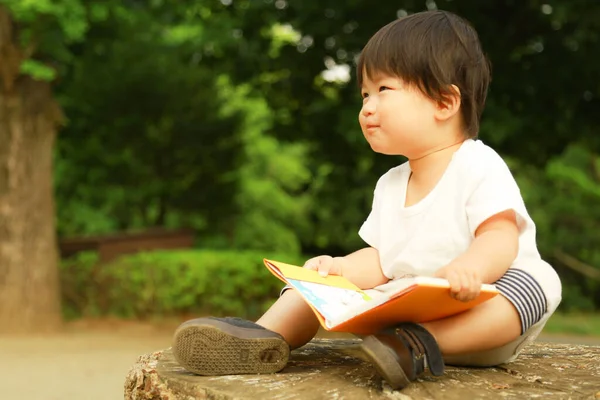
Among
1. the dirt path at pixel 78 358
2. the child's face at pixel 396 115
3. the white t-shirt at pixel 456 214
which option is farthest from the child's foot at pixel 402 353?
the dirt path at pixel 78 358

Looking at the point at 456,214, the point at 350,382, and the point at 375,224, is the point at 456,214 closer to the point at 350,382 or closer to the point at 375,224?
the point at 375,224

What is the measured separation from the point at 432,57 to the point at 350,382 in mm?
880

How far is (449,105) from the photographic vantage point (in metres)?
2.22

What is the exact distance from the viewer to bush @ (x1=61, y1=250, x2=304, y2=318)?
10.3 m

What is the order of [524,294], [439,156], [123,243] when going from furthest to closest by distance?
[123,243], [439,156], [524,294]

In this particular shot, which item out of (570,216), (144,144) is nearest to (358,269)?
(144,144)

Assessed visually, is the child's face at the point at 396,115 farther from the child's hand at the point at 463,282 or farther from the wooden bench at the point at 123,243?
the wooden bench at the point at 123,243

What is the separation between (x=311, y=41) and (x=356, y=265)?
760cm

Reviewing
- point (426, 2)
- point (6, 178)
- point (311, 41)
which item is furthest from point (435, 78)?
point (6, 178)

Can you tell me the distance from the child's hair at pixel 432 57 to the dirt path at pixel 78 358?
4.23m

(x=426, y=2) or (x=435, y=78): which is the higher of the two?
(x=426, y=2)

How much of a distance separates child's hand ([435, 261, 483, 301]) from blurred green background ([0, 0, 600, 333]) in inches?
221

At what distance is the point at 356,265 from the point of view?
2.48m

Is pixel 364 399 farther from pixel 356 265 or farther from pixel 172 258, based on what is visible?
pixel 172 258
